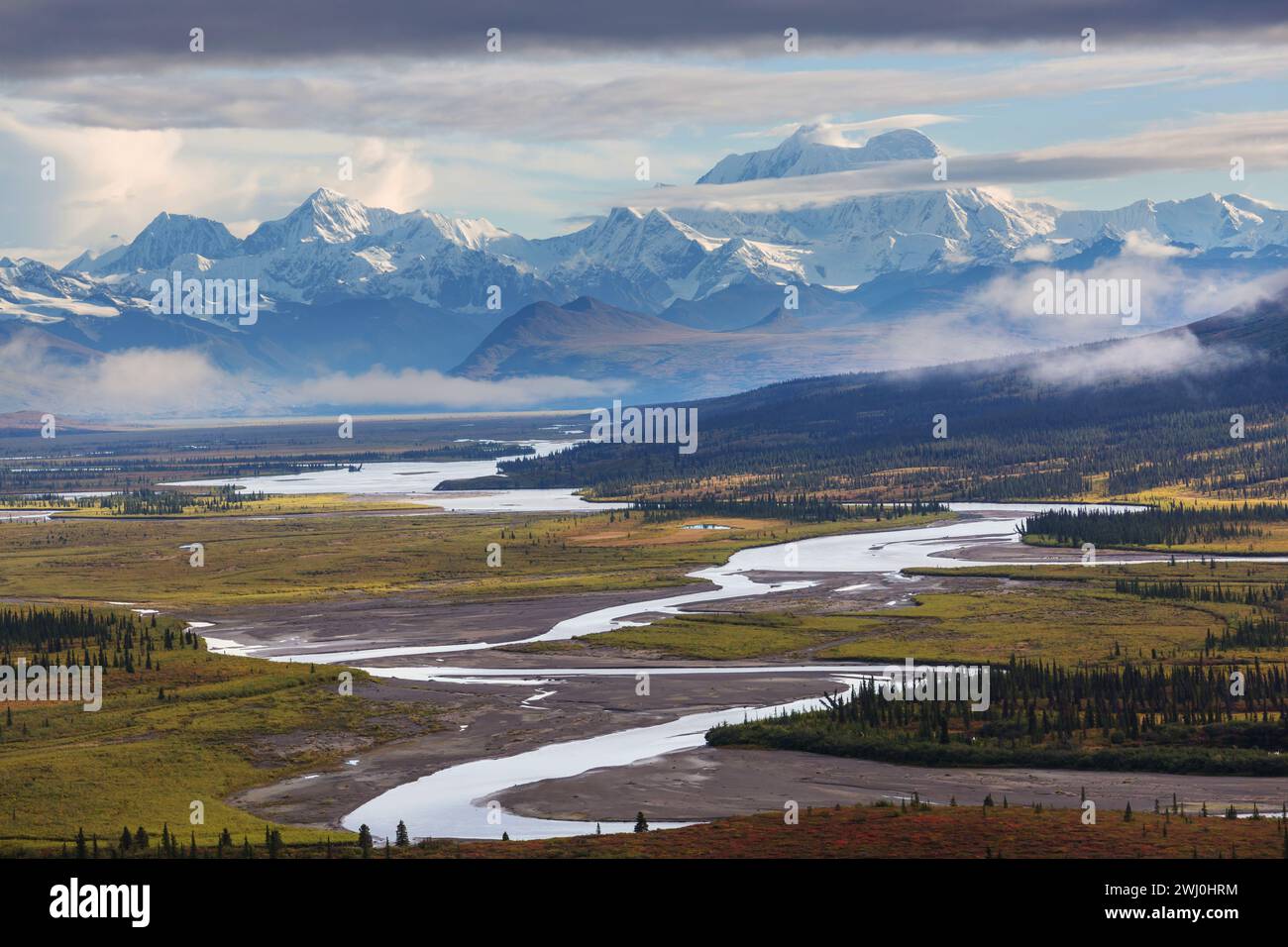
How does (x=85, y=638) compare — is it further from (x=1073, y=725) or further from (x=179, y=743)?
(x=1073, y=725)

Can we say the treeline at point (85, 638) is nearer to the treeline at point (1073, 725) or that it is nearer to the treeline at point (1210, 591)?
the treeline at point (1073, 725)

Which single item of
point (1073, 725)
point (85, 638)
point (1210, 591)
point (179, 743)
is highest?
point (1210, 591)

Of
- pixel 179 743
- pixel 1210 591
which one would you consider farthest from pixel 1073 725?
pixel 1210 591

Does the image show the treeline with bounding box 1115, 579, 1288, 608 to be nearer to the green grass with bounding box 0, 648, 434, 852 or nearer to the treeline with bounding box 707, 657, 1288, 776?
the treeline with bounding box 707, 657, 1288, 776

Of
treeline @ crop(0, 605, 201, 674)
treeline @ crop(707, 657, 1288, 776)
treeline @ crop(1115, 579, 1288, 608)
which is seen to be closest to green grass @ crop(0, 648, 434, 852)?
treeline @ crop(0, 605, 201, 674)

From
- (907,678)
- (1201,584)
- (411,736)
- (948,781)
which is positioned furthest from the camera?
(1201,584)

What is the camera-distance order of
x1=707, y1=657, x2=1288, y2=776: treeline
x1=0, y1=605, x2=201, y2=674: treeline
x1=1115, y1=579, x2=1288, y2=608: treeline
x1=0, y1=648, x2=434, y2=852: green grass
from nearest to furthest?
x1=0, y1=648, x2=434, y2=852: green grass < x1=707, y1=657, x2=1288, y2=776: treeline < x1=0, y1=605, x2=201, y2=674: treeline < x1=1115, y1=579, x2=1288, y2=608: treeline
